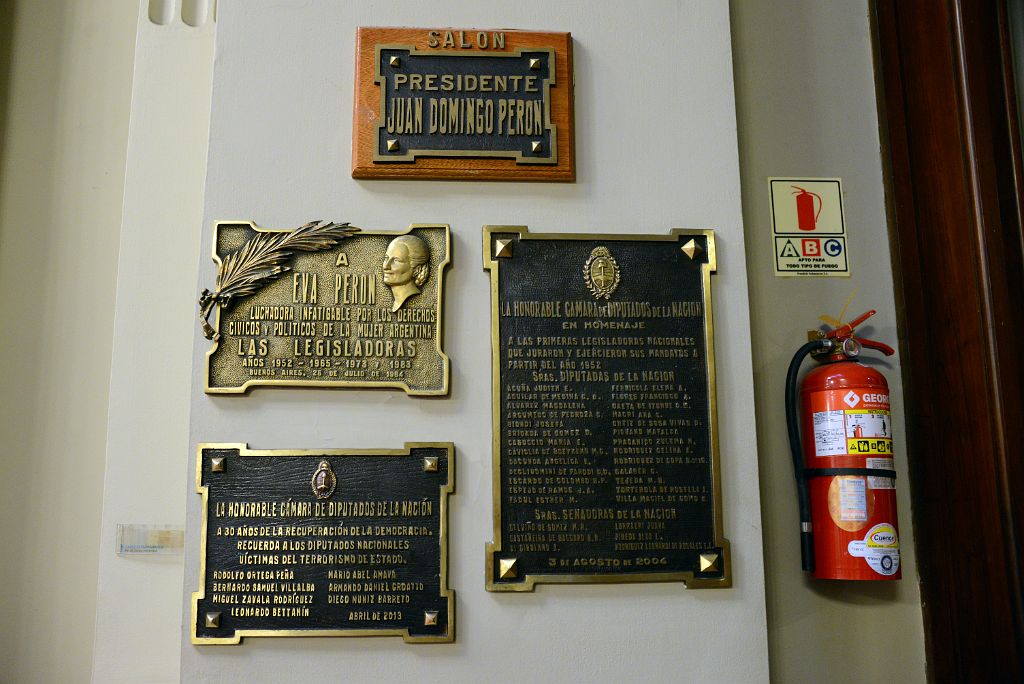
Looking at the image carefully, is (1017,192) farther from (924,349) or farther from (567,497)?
(567,497)

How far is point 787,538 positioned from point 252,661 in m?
1.63

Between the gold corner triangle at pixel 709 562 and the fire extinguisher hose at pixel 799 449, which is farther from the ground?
the fire extinguisher hose at pixel 799 449

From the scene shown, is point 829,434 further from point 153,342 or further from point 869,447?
point 153,342

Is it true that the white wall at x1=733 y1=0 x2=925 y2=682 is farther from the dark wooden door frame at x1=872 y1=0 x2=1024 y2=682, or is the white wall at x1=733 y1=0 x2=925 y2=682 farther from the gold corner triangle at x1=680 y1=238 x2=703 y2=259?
the gold corner triangle at x1=680 y1=238 x2=703 y2=259

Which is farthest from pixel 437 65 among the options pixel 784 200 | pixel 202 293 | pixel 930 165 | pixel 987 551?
pixel 987 551

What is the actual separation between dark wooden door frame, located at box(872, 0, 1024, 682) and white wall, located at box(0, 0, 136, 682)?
267 centimetres

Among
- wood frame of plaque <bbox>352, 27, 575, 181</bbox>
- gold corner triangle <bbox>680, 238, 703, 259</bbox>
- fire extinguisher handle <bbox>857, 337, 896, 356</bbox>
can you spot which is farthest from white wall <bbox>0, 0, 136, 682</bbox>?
fire extinguisher handle <bbox>857, 337, 896, 356</bbox>

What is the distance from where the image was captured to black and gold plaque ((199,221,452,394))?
2.38 meters

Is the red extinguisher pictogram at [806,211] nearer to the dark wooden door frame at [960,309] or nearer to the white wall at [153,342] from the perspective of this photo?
the dark wooden door frame at [960,309]

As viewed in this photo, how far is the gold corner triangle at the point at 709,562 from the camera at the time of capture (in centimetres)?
235

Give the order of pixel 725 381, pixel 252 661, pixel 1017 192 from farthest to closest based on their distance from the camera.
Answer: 1. pixel 1017 192
2. pixel 725 381
3. pixel 252 661

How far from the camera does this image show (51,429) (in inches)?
106

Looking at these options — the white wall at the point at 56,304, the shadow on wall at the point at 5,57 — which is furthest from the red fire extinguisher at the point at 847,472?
the shadow on wall at the point at 5,57

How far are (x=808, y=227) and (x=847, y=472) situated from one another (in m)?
0.86
